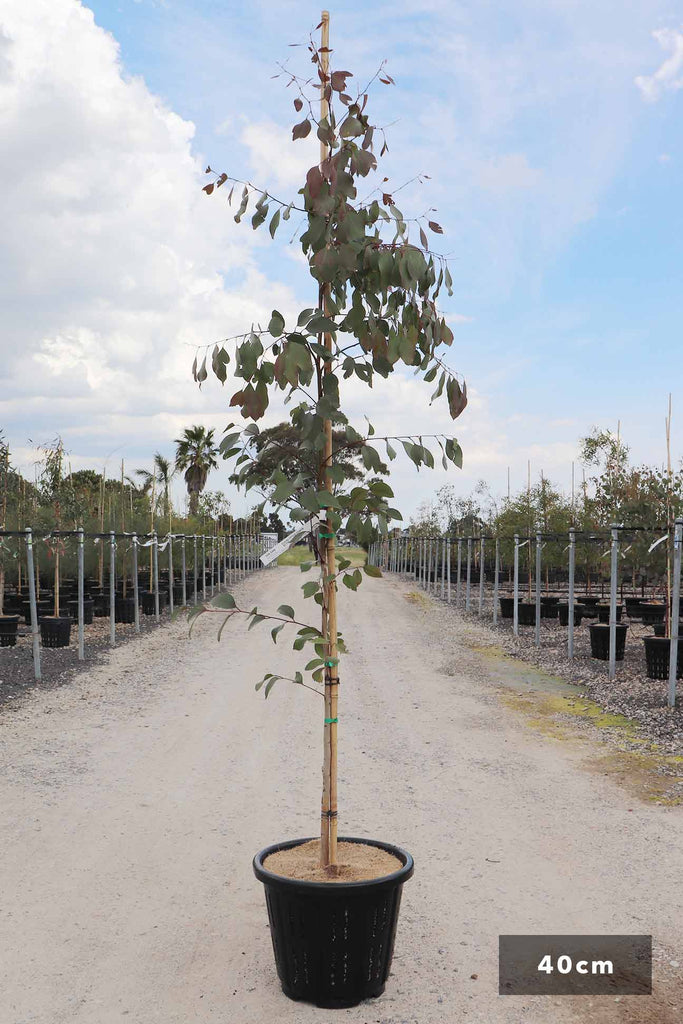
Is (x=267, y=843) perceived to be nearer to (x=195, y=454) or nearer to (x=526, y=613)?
(x=526, y=613)

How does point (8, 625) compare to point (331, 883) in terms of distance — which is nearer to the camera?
point (331, 883)

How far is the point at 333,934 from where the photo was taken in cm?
304

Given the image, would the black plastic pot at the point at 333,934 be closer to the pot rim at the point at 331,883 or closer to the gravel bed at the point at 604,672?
the pot rim at the point at 331,883

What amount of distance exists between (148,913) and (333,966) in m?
1.20

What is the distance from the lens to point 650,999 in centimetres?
323

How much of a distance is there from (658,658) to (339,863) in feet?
25.4


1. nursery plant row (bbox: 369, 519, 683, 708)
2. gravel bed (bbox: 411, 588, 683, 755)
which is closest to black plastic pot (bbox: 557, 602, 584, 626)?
nursery plant row (bbox: 369, 519, 683, 708)

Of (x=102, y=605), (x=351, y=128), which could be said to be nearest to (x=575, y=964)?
(x=351, y=128)

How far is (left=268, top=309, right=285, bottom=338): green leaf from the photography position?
2.74m

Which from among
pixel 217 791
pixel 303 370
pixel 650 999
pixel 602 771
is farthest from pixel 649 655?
pixel 303 370

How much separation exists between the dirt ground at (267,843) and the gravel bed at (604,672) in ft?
3.63

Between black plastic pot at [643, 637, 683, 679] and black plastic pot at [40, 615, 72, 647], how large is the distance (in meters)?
8.03

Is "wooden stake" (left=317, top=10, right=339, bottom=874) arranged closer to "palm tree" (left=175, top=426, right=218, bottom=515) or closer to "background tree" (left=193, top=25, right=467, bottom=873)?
"background tree" (left=193, top=25, right=467, bottom=873)

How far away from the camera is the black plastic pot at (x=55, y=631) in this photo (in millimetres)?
12680
